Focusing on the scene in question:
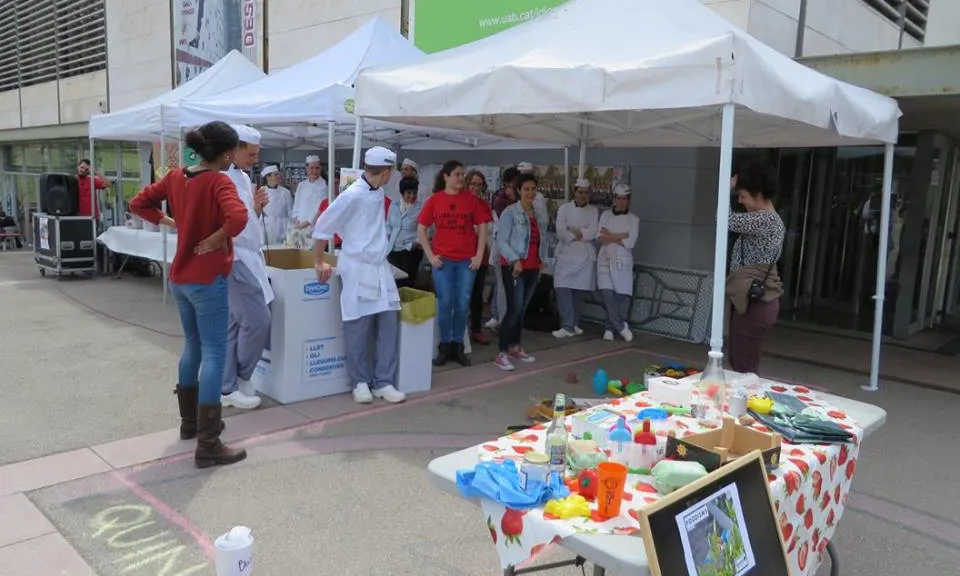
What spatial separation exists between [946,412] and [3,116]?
92.8 ft

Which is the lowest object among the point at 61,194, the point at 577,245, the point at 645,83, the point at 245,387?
the point at 245,387

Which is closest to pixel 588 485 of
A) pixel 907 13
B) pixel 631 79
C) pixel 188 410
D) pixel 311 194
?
pixel 631 79

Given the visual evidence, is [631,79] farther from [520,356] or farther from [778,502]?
[520,356]

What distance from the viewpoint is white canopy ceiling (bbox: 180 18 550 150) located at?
6695mm

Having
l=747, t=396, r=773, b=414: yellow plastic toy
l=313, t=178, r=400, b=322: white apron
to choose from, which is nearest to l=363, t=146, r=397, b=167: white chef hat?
l=313, t=178, r=400, b=322: white apron

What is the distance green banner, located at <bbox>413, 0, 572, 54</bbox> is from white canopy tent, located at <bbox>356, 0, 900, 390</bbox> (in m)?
2.86

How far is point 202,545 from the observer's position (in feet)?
10.4

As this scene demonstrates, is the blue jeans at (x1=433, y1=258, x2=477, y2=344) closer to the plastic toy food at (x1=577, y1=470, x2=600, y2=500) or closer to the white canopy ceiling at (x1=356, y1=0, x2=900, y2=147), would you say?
the white canopy ceiling at (x1=356, y1=0, x2=900, y2=147)

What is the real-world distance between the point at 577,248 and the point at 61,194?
8403 millimetres

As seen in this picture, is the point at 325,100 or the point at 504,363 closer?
the point at 504,363

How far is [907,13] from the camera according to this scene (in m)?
10.9

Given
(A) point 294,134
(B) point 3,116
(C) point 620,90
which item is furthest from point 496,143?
(B) point 3,116

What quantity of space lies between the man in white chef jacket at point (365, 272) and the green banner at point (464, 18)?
4577 millimetres

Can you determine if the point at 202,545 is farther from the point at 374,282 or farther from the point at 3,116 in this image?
the point at 3,116
